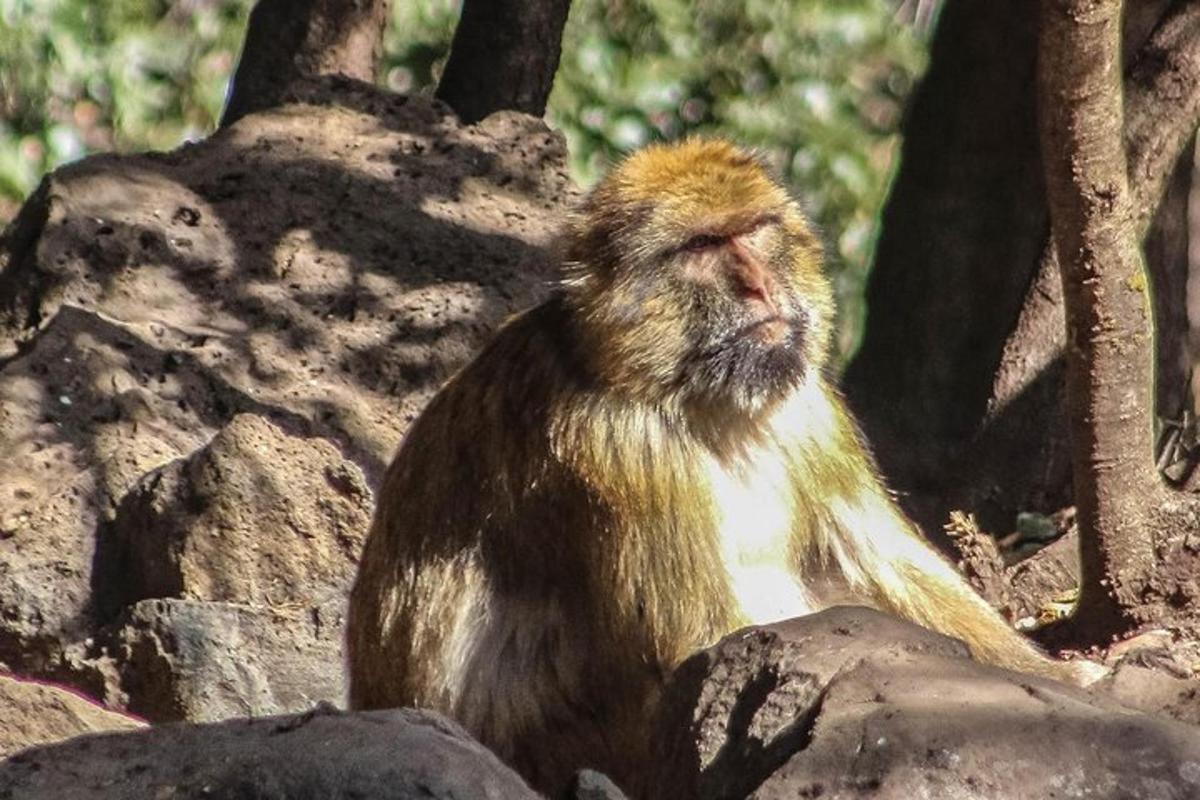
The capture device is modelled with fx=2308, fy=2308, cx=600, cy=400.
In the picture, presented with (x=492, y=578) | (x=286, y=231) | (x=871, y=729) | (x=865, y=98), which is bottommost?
(x=871, y=729)

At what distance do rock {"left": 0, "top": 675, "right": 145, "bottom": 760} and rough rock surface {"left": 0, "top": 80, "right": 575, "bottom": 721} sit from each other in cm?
114

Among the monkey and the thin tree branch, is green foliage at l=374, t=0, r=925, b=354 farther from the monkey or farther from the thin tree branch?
the monkey

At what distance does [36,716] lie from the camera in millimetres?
4785

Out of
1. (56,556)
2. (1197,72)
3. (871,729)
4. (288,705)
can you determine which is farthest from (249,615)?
(1197,72)

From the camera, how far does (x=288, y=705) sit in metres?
6.23

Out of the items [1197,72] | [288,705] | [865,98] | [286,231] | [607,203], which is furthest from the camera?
[865,98]

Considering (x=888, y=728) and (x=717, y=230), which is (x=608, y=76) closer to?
(x=717, y=230)

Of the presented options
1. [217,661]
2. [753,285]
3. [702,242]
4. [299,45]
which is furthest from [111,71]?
[753,285]

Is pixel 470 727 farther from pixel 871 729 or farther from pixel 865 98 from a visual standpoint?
pixel 865 98

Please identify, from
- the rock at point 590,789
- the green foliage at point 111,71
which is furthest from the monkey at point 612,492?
the green foliage at point 111,71

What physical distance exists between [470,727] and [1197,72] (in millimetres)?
3387

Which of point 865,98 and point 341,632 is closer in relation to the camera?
point 341,632

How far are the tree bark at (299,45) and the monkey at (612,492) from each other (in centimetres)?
311

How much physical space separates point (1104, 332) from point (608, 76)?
808 cm
